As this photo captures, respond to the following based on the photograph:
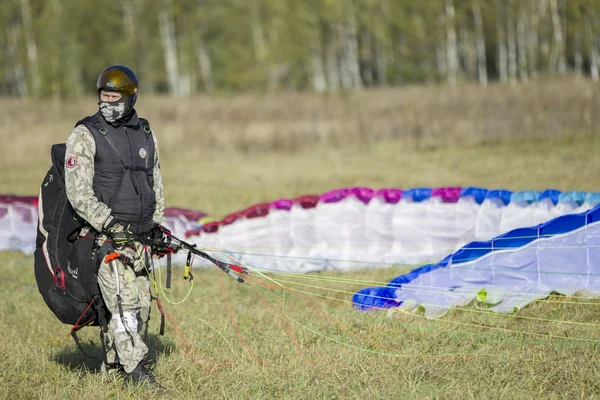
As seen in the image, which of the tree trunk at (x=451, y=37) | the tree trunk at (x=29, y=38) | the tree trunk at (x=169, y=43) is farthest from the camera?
the tree trunk at (x=29, y=38)

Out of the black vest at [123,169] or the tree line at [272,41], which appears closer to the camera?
the black vest at [123,169]

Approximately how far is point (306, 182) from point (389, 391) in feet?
33.5

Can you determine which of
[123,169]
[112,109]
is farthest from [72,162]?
[112,109]

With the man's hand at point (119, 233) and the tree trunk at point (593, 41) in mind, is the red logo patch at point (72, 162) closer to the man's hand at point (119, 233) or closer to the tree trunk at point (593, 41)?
the man's hand at point (119, 233)

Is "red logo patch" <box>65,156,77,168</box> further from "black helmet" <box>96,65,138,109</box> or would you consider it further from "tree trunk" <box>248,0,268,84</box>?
"tree trunk" <box>248,0,268,84</box>

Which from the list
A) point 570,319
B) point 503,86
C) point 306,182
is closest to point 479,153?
point 306,182

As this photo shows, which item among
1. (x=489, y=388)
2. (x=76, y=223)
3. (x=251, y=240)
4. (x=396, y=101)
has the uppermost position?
(x=396, y=101)

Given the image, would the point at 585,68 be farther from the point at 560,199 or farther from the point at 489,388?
the point at 489,388

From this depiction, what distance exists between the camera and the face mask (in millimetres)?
4332

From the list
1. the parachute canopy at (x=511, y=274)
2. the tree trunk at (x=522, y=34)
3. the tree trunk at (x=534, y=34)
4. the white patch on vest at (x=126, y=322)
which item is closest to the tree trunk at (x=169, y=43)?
the tree trunk at (x=522, y=34)

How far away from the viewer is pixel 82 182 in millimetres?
4223

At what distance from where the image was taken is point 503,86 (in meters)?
21.1

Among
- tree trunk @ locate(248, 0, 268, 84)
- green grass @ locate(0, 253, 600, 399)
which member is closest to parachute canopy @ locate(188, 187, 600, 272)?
green grass @ locate(0, 253, 600, 399)

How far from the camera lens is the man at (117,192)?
425cm
